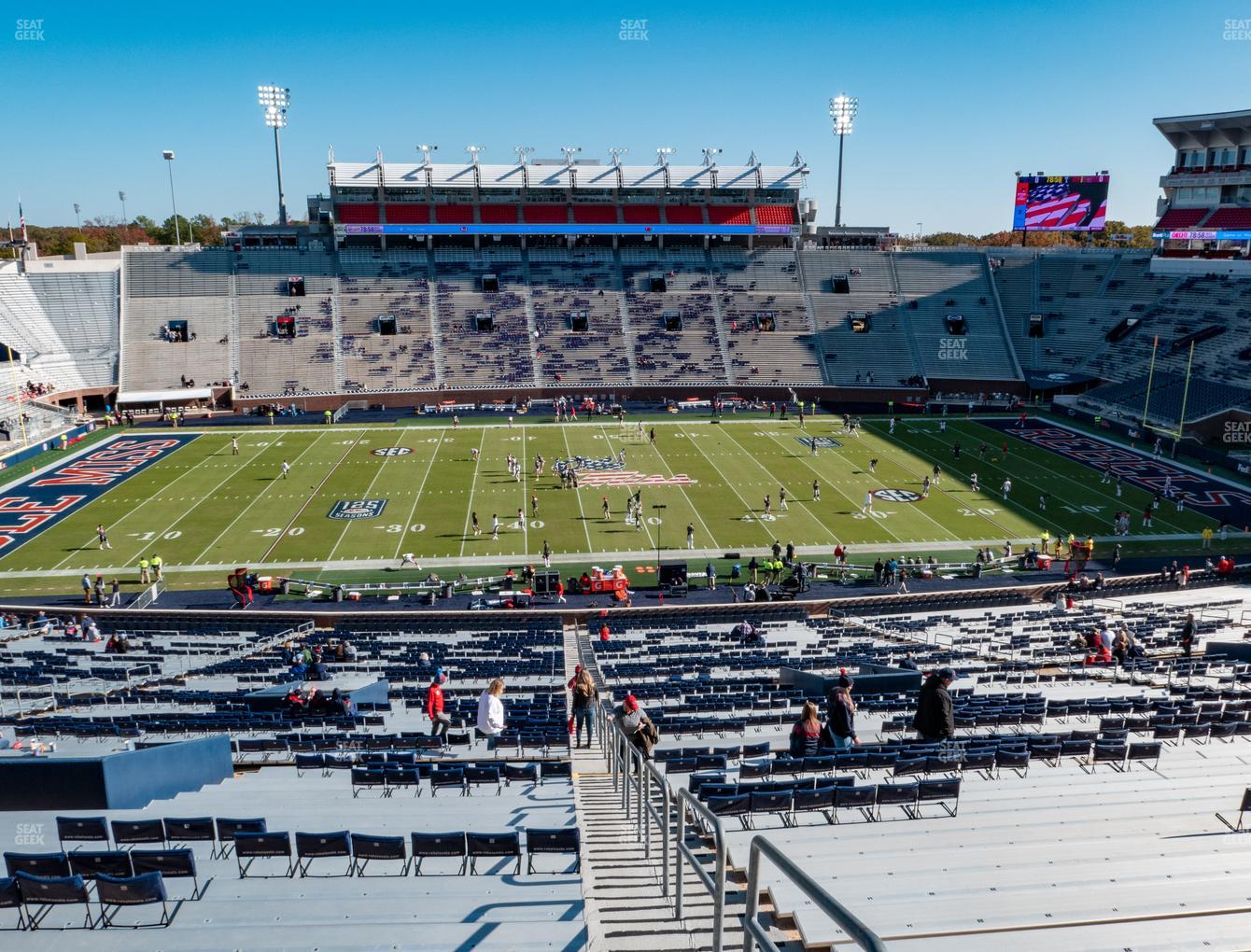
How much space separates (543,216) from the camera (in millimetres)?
82688

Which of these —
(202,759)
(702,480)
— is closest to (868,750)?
(202,759)

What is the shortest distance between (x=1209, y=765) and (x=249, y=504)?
40.9 metres

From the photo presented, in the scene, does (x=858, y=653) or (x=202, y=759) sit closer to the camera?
(x=202, y=759)

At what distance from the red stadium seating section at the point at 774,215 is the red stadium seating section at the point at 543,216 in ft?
61.6

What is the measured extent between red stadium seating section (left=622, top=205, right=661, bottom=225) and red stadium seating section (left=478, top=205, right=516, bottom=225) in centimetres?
1060

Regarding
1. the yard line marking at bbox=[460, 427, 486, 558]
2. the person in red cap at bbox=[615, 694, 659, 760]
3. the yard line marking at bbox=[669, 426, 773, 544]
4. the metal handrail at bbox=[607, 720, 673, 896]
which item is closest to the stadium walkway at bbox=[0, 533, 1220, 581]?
the yard line marking at bbox=[460, 427, 486, 558]

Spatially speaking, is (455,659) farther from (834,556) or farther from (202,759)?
(834,556)

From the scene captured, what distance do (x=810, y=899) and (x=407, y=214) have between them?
277 ft

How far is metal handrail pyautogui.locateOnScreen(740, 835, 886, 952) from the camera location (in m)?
3.04

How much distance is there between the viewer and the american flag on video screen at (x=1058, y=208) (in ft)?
262

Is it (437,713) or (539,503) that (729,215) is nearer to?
(539,503)

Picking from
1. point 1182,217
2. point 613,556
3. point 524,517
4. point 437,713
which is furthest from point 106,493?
point 1182,217

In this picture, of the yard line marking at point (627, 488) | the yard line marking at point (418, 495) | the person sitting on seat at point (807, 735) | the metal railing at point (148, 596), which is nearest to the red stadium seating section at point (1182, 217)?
the yard line marking at point (627, 488)

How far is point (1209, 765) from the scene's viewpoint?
1141 centimetres
